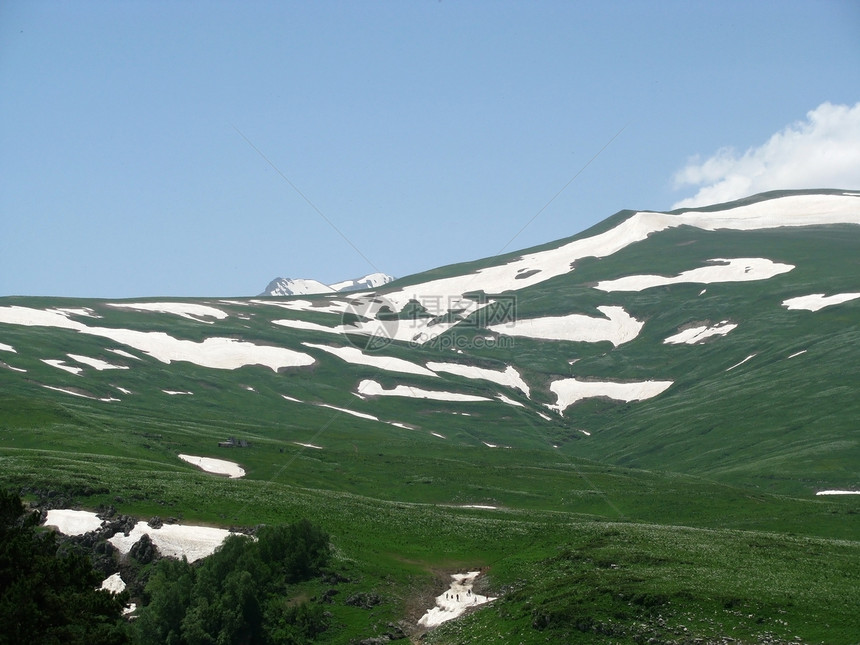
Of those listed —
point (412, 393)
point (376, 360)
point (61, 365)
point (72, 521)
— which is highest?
point (61, 365)

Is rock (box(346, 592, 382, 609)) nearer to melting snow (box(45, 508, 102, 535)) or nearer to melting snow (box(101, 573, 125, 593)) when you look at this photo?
melting snow (box(101, 573, 125, 593))

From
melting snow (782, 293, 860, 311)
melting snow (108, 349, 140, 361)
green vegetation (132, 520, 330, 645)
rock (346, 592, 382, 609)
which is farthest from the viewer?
melting snow (782, 293, 860, 311)

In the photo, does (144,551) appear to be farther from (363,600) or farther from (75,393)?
(75,393)

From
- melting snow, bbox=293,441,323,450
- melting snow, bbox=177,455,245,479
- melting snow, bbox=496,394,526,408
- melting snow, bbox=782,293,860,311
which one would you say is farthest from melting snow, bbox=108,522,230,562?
melting snow, bbox=782,293,860,311

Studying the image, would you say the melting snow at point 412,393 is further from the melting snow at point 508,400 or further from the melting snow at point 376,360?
the melting snow at point 376,360

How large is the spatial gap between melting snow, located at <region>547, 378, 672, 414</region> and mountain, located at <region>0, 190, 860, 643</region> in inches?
21.2

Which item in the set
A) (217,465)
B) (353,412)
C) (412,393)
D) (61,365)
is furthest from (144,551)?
(412,393)

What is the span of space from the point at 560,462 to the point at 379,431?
3418 centimetres

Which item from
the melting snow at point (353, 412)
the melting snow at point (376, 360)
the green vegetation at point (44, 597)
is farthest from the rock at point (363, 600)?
the melting snow at point (376, 360)

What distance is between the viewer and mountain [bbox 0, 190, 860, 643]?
4600 centimetres

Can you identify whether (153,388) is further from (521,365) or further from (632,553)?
(632,553)

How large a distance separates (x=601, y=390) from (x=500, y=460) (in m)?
70.0

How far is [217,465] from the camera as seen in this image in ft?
300

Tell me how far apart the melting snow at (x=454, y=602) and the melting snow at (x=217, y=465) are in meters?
39.2
